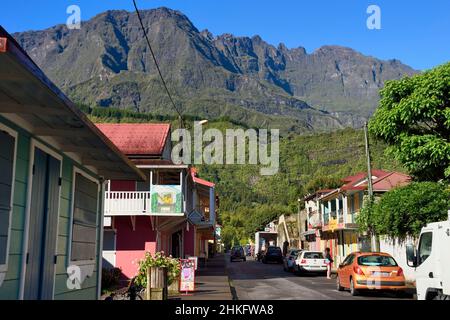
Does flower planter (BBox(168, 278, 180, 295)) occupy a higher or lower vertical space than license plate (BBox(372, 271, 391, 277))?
lower

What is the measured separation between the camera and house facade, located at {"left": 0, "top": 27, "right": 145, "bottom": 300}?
5945mm

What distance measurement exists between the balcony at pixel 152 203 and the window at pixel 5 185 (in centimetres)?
1599

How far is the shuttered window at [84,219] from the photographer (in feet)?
31.3

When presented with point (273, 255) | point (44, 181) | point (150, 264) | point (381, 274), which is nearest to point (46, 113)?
point (44, 181)

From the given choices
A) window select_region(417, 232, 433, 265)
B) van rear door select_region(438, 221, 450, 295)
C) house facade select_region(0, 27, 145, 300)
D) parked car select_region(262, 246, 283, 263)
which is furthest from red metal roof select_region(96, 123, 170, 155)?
parked car select_region(262, 246, 283, 263)

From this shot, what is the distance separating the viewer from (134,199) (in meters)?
23.2

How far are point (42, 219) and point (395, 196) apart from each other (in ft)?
60.8

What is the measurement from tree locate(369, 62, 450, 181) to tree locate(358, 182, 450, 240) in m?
0.93

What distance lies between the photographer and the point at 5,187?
6438 mm

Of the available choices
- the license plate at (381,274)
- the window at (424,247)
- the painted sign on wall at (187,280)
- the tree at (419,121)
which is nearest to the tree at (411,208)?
the tree at (419,121)

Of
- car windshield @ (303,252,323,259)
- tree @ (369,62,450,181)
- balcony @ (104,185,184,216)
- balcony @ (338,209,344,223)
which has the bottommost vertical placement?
car windshield @ (303,252,323,259)

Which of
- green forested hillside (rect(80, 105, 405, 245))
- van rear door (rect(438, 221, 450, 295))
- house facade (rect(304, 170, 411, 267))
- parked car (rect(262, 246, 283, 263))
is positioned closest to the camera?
van rear door (rect(438, 221, 450, 295))

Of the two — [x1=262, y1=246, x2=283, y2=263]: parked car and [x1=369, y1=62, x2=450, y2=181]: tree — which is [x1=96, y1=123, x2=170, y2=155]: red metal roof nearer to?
[x1=369, y1=62, x2=450, y2=181]: tree
